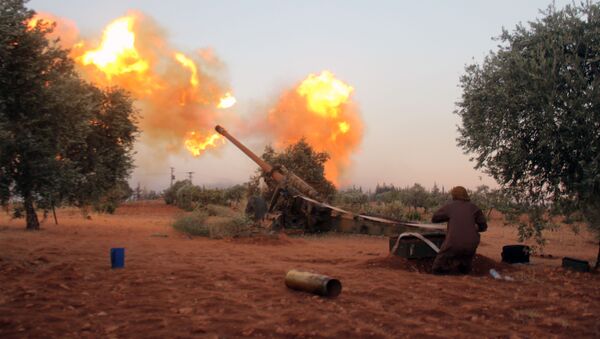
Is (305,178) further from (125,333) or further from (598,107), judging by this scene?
(125,333)

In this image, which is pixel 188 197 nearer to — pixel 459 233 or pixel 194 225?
pixel 194 225

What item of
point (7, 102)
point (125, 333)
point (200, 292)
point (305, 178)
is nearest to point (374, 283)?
point (200, 292)

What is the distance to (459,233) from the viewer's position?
9.93 m

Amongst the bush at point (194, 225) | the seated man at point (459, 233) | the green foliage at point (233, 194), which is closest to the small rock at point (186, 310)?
the seated man at point (459, 233)

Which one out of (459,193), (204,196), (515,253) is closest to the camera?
(459,193)

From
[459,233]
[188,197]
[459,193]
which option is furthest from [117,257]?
[188,197]

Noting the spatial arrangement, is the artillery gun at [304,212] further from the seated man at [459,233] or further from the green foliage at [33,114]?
the green foliage at [33,114]

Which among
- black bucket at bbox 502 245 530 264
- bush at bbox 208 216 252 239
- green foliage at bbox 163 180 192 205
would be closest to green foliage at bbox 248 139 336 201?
bush at bbox 208 216 252 239

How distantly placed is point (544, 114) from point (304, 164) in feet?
57.6

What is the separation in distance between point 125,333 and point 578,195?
9.46m

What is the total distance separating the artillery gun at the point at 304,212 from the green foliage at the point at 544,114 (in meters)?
6.17

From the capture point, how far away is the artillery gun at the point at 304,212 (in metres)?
18.4

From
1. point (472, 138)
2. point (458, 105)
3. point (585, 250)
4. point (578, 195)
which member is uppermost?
point (458, 105)

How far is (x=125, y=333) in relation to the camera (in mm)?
5715
